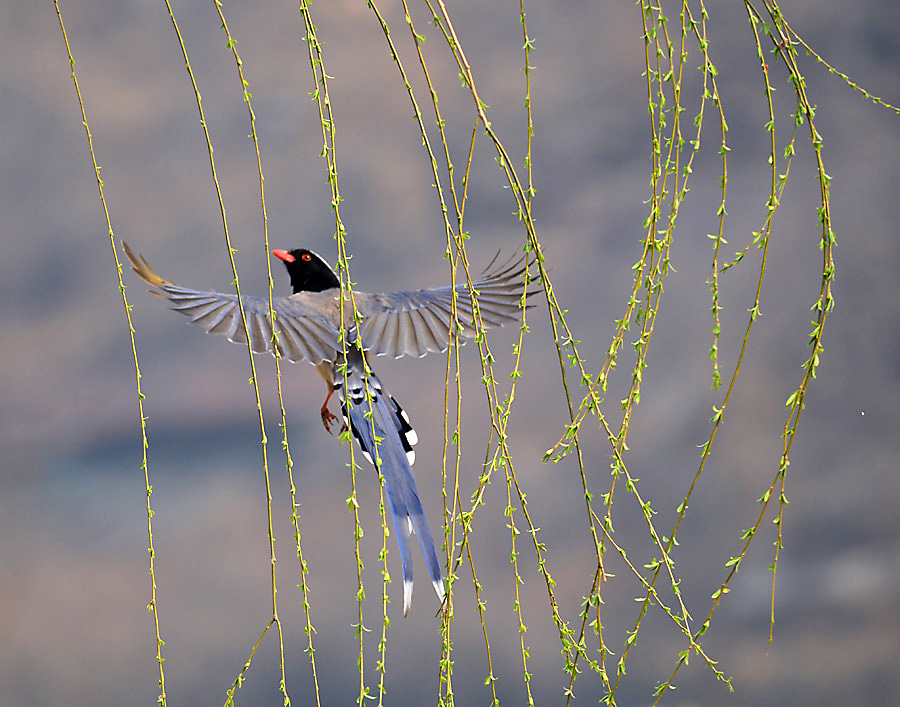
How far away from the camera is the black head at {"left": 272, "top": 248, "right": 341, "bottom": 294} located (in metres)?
1.85

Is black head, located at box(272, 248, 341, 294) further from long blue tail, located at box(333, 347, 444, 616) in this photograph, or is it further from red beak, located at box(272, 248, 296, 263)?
long blue tail, located at box(333, 347, 444, 616)

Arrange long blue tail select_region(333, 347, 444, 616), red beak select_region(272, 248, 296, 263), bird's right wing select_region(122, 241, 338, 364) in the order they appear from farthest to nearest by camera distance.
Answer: red beak select_region(272, 248, 296, 263)
bird's right wing select_region(122, 241, 338, 364)
long blue tail select_region(333, 347, 444, 616)

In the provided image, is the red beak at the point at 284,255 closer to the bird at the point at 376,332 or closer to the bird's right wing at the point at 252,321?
the bird at the point at 376,332

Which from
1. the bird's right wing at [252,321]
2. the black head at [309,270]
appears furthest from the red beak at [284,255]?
the bird's right wing at [252,321]

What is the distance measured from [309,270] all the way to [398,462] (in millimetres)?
696

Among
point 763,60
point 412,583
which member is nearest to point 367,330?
point 412,583

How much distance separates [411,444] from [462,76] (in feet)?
2.39

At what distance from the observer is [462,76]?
75cm

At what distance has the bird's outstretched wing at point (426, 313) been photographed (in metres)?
1.51

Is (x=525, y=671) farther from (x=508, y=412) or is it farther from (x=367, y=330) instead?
(x=367, y=330)

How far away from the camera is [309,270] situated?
6.08 ft

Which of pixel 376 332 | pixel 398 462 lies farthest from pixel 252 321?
pixel 398 462

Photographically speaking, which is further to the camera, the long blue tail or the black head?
the black head

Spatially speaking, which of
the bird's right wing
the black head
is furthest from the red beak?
the bird's right wing
